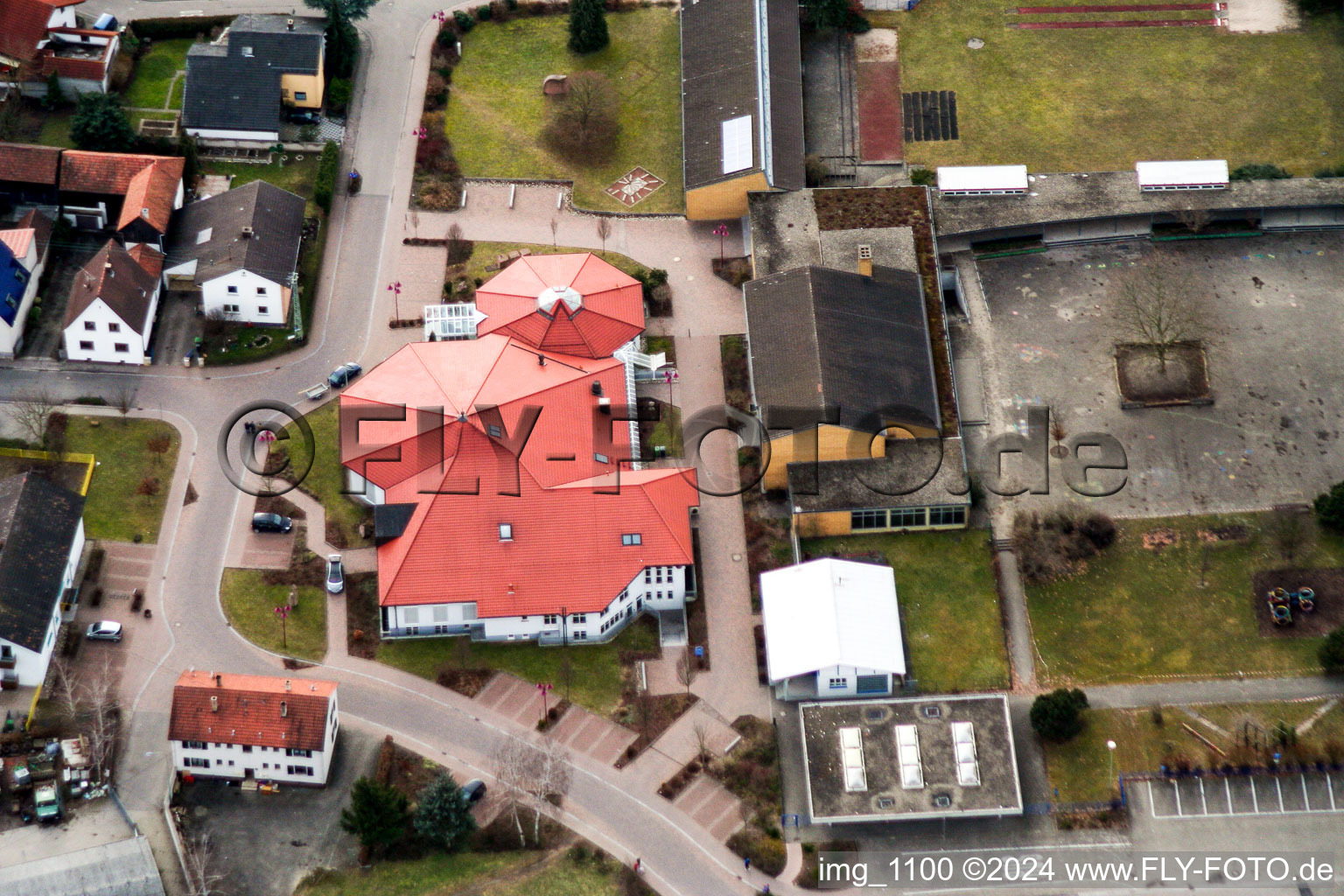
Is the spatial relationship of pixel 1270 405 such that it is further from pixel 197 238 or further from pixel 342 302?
pixel 197 238

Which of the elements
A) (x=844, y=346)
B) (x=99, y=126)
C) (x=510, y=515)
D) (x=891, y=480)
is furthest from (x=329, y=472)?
(x=891, y=480)

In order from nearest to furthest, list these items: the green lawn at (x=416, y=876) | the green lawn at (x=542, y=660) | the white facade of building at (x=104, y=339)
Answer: the green lawn at (x=416, y=876) < the green lawn at (x=542, y=660) < the white facade of building at (x=104, y=339)

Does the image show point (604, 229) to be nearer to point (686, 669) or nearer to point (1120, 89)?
point (686, 669)

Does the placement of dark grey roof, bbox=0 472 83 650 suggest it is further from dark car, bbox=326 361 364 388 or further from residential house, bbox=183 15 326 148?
residential house, bbox=183 15 326 148

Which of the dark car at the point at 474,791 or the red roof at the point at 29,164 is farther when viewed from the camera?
the red roof at the point at 29,164

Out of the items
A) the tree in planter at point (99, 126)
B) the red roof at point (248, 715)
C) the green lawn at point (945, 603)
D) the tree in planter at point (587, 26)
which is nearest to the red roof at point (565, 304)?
the green lawn at point (945, 603)

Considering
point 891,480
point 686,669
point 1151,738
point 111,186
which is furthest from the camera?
point 111,186

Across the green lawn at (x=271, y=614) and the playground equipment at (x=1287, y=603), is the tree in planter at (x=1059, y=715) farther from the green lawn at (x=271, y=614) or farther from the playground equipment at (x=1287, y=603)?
the green lawn at (x=271, y=614)
